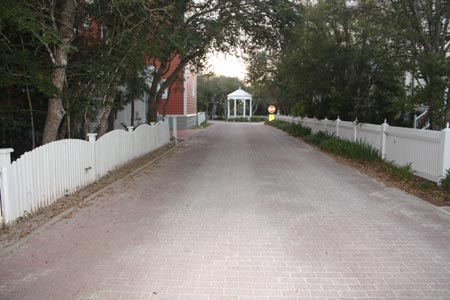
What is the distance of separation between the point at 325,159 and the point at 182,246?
9287 millimetres

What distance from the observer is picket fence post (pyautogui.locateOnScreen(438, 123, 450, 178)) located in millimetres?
7859

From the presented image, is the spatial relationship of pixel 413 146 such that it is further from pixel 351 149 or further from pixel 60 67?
pixel 60 67

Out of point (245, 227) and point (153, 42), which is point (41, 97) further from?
point (245, 227)

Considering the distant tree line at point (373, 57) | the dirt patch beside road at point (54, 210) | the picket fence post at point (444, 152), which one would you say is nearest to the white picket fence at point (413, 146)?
the picket fence post at point (444, 152)

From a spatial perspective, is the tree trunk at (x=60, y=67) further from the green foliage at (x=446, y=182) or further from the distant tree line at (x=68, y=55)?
the green foliage at (x=446, y=182)

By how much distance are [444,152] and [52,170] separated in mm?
7482

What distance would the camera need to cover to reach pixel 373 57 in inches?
599

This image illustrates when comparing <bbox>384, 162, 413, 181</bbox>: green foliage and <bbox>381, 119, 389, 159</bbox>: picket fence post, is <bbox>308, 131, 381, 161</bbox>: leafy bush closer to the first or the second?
<bbox>381, 119, 389, 159</bbox>: picket fence post

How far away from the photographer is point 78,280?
3.97 metres

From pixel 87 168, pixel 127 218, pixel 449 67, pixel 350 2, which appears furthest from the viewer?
pixel 350 2

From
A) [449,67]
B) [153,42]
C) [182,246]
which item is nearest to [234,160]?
[153,42]

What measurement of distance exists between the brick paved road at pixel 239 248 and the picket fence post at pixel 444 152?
1.00m

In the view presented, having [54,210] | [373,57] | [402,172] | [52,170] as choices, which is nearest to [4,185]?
[54,210]

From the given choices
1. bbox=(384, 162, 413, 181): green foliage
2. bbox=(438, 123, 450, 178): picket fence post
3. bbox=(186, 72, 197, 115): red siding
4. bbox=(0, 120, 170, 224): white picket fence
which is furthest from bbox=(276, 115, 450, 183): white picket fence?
bbox=(186, 72, 197, 115): red siding
